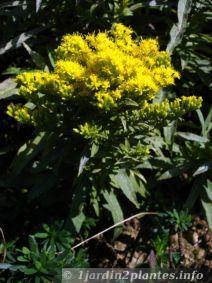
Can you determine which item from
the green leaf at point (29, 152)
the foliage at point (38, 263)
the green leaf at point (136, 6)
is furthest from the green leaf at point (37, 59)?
Answer: the foliage at point (38, 263)

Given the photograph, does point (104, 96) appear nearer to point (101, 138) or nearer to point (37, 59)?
point (101, 138)

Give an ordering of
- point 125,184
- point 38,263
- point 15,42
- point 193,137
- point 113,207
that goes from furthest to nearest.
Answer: point 15,42
point 193,137
point 113,207
point 125,184
point 38,263

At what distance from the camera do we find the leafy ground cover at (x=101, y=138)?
7.79ft

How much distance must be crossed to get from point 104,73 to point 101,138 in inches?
13.4

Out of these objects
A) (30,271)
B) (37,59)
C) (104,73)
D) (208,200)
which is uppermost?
(104,73)

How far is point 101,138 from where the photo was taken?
243 cm

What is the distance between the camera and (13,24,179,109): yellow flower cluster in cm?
229

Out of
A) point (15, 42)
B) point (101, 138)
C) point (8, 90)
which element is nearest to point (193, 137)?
point (101, 138)

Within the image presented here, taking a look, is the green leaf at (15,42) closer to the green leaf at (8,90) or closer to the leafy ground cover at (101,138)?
the leafy ground cover at (101,138)

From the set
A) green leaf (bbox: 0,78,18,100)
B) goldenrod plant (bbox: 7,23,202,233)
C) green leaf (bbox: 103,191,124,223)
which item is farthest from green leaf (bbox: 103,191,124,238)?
green leaf (bbox: 0,78,18,100)

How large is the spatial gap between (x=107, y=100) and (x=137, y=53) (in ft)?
1.30

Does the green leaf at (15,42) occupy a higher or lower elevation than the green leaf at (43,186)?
higher

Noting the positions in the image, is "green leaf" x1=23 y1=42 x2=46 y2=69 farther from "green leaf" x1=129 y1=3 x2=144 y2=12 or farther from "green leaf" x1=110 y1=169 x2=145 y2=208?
"green leaf" x1=110 y1=169 x2=145 y2=208

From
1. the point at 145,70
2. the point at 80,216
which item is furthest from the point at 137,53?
the point at 80,216
